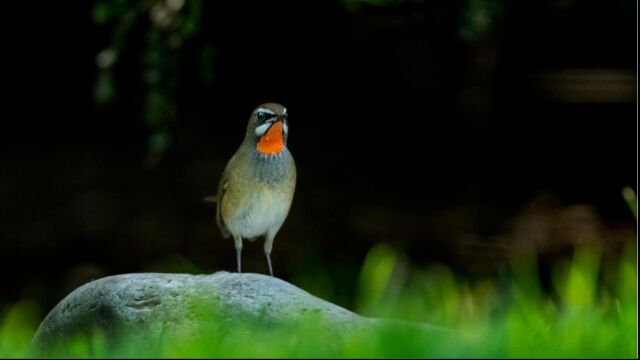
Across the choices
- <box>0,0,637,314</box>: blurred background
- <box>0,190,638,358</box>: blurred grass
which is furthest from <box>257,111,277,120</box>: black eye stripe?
<box>0,0,637,314</box>: blurred background

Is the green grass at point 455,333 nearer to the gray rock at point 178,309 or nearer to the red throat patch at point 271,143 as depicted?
the gray rock at point 178,309

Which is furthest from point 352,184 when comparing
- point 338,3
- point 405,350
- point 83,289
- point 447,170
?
point 405,350

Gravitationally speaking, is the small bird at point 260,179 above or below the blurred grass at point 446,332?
above

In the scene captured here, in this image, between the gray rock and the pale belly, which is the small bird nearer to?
the pale belly

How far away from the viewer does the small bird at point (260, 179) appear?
5523 millimetres

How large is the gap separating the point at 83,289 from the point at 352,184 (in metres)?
4.21

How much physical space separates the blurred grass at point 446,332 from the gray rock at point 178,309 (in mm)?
54

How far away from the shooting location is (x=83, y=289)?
511 centimetres

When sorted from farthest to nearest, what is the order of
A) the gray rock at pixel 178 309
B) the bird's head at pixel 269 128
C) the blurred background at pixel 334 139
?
the blurred background at pixel 334 139 < the bird's head at pixel 269 128 < the gray rock at pixel 178 309

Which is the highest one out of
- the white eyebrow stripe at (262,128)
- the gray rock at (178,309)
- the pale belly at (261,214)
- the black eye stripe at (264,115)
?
the black eye stripe at (264,115)

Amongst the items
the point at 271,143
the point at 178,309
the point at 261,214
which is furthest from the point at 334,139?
the point at 178,309

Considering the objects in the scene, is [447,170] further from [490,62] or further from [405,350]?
[405,350]

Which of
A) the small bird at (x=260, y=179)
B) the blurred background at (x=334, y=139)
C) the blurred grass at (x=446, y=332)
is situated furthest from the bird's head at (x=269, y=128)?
the blurred background at (x=334, y=139)

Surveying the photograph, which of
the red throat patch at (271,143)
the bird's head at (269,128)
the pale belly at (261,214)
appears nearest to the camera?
the bird's head at (269,128)
